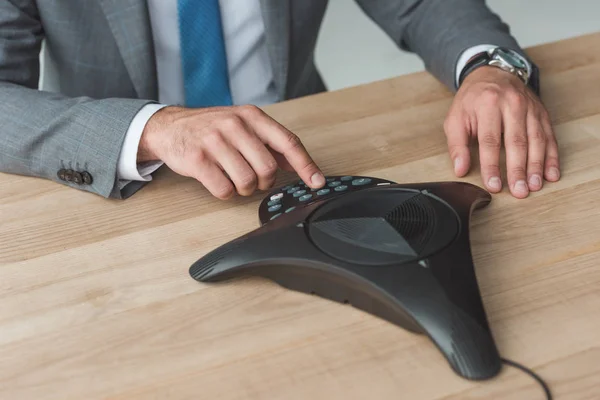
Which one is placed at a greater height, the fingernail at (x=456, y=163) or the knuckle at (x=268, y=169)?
the knuckle at (x=268, y=169)

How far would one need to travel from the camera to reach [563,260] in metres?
0.71

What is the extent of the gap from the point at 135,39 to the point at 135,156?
341 mm

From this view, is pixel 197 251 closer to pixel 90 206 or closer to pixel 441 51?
pixel 90 206

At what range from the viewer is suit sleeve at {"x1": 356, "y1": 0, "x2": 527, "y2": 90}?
1.14 metres

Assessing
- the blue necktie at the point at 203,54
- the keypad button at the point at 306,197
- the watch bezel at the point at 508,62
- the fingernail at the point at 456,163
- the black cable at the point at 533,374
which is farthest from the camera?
the blue necktie at the point at 203,54

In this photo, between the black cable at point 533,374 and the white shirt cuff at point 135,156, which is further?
the white shirt cuff at point 135,156

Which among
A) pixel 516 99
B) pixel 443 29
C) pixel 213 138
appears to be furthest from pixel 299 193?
pixel 443 29

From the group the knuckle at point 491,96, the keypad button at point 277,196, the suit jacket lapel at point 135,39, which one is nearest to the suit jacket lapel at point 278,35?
the suit jacket lapel at point 135,39

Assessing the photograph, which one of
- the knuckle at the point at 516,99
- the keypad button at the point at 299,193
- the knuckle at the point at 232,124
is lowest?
the knuckle at the point at 516,99

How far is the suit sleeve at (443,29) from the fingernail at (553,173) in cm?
26

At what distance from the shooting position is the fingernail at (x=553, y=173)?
0.86m

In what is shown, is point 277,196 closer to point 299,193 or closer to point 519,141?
point 299,193

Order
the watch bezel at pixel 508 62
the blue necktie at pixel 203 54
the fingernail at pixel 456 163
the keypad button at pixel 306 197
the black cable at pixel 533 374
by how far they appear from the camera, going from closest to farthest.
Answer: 1. the black cable at pixel 533 374
2. the keypad button at pixel 306 197
3. the fingernail at pixel 456 163
4. the watch bezel at pixel 508 62
5. the blue necktie at pixel 203 54

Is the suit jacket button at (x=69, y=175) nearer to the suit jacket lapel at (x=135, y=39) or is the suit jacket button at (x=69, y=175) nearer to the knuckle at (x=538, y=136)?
the suit jacket lapel at (x=135, y=39)
